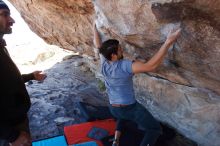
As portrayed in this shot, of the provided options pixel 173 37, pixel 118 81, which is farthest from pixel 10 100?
pixel 173 37

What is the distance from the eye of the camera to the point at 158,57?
3.57m

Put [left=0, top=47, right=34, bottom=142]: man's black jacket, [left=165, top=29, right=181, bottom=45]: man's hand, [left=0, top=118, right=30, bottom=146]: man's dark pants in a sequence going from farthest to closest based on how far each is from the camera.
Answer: [left=165, top=29, right=181, bottom=45]: man's hand, [left=0, top=118, right=30, bottom=146]: man's dark pants, [left=0, top=47, right=34, bottom=142]: man's black jacket

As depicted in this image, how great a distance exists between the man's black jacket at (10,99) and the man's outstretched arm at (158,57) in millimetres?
1294

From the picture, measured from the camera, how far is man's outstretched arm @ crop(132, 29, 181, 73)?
136 inches

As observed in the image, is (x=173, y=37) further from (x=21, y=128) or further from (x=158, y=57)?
(x=21, y=128)

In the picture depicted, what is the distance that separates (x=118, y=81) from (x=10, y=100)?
150cm

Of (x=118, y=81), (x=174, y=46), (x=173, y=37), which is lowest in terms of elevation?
(x=118, y=81)

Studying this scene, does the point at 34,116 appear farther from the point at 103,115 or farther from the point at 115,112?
the point at 115,112

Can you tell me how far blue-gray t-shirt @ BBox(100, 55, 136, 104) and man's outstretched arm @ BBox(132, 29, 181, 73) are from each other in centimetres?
19

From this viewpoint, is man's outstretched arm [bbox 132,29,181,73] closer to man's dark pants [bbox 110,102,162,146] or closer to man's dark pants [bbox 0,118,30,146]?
man's dark pants [bbox 110,102,162,146]

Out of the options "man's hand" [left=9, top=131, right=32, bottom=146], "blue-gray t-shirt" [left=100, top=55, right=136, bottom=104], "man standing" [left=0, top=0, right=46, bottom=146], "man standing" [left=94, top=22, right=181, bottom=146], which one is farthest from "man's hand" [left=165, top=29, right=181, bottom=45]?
"man's hand" [left=9, top=131, right=32, bottom=146]

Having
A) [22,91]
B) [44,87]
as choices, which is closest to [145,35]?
[22,91]

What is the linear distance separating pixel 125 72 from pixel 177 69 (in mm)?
801

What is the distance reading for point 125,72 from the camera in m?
4.07
